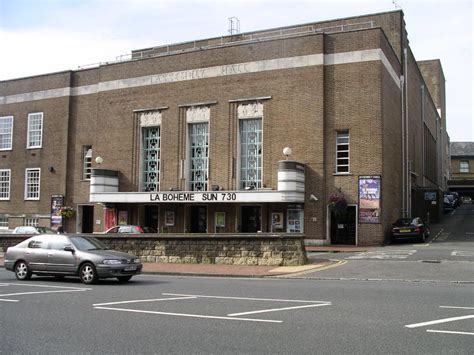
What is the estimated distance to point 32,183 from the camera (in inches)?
1631

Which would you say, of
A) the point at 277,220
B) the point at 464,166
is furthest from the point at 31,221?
the point at 464,166

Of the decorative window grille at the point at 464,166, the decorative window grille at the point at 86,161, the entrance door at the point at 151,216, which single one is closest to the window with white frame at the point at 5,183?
the decorative window grille at the point at 86,161

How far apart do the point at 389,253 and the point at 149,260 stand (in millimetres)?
10700

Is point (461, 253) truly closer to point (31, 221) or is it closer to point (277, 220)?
point (277, 220)

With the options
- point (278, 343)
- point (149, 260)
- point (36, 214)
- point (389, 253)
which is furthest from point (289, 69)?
point (278, 343)

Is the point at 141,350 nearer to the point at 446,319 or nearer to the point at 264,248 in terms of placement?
the point at 446,319

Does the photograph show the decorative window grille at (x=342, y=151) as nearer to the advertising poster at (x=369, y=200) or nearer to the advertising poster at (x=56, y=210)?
the advertising poster at (x=369, y=200)

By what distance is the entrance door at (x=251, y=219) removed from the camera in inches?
1268

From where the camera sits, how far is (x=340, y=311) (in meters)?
9.78

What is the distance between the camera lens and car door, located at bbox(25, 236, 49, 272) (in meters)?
15.8

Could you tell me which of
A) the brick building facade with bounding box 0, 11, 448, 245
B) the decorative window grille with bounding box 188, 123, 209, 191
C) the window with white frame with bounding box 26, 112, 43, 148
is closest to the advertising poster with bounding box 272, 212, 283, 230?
the brick building facade with bounding box 0, 11, 448, 245

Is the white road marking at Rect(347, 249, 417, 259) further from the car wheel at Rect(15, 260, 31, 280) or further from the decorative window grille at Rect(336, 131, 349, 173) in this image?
the car wheel at Rect(15, 260, 31, 280)

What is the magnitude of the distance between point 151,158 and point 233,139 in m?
6.43

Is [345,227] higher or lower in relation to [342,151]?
lower
